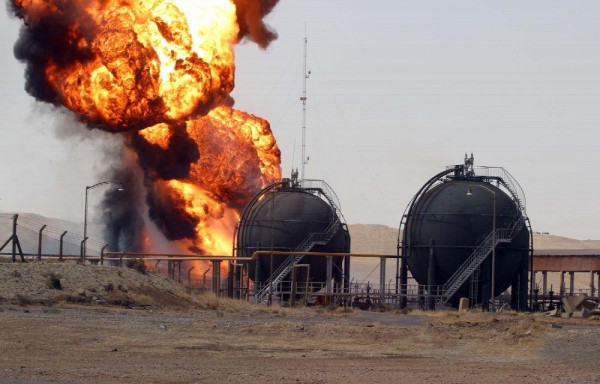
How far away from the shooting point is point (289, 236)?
81.3m

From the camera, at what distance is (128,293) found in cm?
5856

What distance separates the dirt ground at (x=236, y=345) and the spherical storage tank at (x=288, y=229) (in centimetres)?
2070

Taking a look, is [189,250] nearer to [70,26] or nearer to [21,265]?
[70,26]

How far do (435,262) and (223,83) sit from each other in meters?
18.0

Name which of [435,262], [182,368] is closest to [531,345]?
[182,368]

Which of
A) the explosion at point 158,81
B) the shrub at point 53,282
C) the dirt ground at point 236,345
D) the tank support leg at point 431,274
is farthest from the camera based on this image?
the tank support leg at point 431,274

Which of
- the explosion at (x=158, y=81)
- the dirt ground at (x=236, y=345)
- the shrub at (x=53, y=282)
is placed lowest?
the dirt ground at (x=236, y=345)

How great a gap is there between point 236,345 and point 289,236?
41854 mm

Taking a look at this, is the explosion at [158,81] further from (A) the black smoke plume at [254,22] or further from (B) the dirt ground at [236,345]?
(B) the dirt ground at [236,345]

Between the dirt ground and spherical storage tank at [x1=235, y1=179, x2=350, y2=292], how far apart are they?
20697mm

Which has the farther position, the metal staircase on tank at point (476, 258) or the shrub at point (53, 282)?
the metal staircase on tank at point (476, 258)

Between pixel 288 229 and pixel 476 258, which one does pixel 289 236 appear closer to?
pixel 288 229

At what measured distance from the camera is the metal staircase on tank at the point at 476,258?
75500 millimetres

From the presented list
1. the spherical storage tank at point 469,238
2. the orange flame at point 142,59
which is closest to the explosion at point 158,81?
the orange flame at point 142,59
